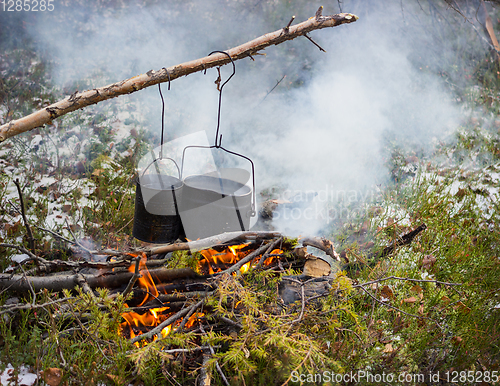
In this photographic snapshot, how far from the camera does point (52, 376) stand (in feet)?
5.73

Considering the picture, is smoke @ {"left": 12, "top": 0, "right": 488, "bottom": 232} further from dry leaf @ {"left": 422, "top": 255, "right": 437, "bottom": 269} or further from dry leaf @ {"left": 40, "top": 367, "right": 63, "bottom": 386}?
dry leaf @ {"left": 40, "top": 367, "right": 63, "bottom": 386}

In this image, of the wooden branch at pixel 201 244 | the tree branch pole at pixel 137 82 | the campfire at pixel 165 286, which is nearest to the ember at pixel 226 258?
the campfire at pixel 165 286

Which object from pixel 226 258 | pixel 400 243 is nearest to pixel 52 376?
pixel 226 258

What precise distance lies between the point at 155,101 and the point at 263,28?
2.83 m

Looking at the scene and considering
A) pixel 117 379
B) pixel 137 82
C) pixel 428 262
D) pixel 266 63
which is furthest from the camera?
pixel 266 63

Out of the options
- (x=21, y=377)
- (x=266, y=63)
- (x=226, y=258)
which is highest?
(x=266, y=63)

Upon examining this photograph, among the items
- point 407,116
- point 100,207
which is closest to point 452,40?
point 407,116

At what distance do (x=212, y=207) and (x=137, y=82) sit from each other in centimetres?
102

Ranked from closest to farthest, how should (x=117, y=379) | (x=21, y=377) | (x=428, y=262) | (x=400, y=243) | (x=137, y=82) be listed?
(x=117, y=379), (x=21, y=377), (x=137, y=82), (x=400, y=243), (x=428, y=262)

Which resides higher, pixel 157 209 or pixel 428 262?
pixel 157 209

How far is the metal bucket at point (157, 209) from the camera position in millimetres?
2455

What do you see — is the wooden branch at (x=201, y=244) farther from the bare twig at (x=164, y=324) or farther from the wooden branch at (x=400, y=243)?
the wooden branch at (x=400, y=243)

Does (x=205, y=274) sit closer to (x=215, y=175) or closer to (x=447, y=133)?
(x=215, y=175)

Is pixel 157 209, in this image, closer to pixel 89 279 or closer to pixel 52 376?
pixel 89 279
